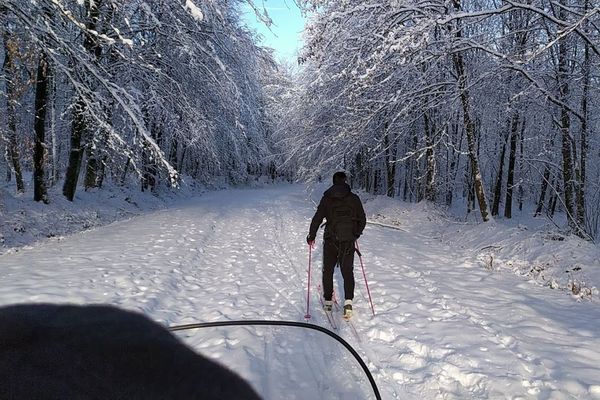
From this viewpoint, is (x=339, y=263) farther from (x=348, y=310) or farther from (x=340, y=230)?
(x=348, y=310)

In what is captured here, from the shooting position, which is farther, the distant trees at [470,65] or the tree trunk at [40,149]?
the tree trunk at [40,149]

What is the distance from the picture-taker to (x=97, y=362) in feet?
4.15

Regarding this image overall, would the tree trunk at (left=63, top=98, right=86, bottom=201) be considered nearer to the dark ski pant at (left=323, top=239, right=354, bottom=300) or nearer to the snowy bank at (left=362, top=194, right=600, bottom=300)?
the dark ski pant at (left=323, top=239, right=354, bottom=300)

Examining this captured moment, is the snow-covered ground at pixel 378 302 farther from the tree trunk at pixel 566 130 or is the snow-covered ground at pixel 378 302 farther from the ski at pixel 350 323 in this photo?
the tree trunk at pixel 566 130

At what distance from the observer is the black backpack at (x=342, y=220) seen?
18.2ft

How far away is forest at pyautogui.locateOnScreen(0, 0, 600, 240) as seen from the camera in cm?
723

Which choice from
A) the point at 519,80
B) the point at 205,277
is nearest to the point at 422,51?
the point at 519,80

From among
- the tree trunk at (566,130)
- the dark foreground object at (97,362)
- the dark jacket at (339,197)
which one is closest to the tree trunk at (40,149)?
the dark jacket at (339,197)

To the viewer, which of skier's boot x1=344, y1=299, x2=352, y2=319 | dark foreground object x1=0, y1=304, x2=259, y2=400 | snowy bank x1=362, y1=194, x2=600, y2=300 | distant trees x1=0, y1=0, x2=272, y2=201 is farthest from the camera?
distant trees x1=0, y1=0, x2=272, y2=201

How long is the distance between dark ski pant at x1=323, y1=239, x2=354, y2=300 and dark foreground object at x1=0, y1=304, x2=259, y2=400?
416cm

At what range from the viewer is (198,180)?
34.2m

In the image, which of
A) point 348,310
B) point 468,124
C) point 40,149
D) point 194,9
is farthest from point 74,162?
point 468,124

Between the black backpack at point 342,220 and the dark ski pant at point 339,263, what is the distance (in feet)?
0.46

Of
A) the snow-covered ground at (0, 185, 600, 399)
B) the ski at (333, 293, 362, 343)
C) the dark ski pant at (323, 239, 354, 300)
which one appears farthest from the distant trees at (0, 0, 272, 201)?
the ski at (333, 293, 362, 343)
